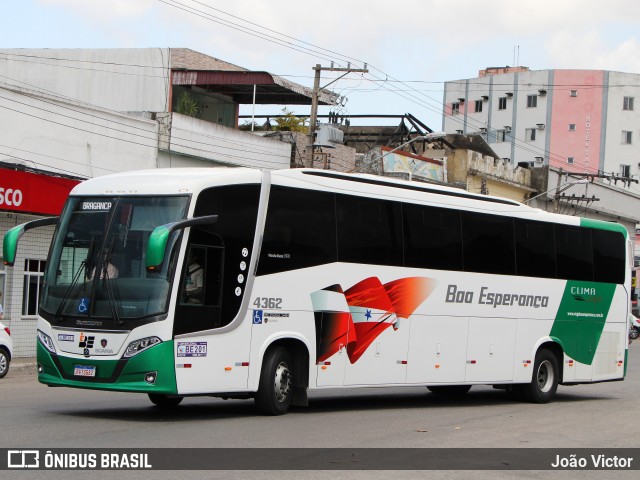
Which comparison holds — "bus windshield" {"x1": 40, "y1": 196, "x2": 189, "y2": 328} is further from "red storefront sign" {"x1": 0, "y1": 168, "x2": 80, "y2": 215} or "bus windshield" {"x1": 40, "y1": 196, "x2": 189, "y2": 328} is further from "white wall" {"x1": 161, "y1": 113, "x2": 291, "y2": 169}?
"white wall" {"x1": 161, "y1": 113, "x2": 291, "y2": 169}

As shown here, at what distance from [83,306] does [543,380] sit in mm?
10072

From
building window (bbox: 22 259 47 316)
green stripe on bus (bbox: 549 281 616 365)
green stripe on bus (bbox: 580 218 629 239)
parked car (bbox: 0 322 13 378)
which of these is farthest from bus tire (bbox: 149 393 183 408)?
building window (bbox: 22 259 47 316)

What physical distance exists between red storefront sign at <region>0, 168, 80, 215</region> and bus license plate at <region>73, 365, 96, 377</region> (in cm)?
1313

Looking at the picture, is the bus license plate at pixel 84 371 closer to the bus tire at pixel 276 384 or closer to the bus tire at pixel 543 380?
the bus tire at pixel 276 384

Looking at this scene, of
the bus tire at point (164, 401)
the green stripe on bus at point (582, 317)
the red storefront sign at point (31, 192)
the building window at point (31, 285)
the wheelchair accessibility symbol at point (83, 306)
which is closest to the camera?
the wheelchair accessibility symbol at point (83, 306)

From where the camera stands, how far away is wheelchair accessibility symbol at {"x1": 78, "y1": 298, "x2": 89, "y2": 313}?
549 inches

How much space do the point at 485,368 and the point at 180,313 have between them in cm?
723

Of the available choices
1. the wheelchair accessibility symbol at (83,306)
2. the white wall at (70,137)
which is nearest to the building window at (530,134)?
the white wall at (70,137)

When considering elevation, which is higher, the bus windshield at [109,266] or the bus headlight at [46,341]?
the bus windshield at [109,266]

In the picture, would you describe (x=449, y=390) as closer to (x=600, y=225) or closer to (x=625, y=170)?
(x=600, y=225)

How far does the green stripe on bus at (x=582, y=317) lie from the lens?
824 inches

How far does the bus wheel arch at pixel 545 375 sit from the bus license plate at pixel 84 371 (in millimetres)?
9419

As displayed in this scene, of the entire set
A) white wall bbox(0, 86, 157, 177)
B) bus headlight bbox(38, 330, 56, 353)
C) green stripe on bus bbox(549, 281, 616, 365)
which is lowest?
bus headlight bbox(38, 330, 56, 353)

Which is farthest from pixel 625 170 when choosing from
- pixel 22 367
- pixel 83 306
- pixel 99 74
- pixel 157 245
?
pixel 157 245
